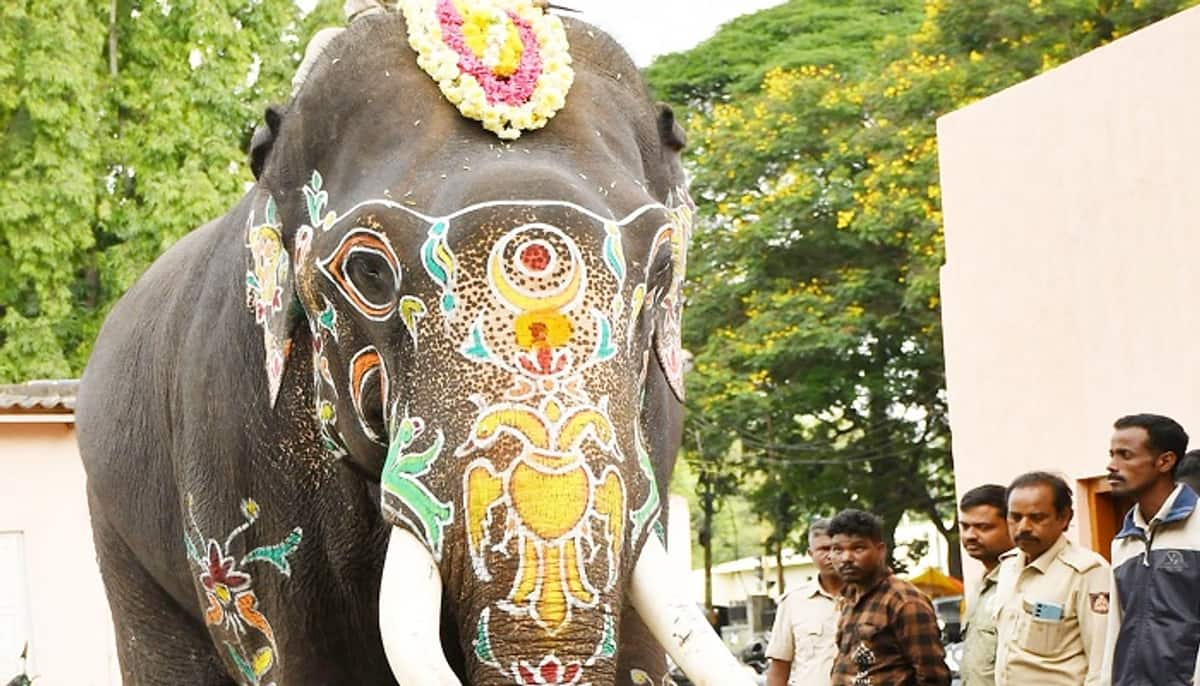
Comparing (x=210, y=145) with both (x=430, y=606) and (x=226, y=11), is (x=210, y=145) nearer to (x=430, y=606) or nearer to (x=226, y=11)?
(x=226, y=11)

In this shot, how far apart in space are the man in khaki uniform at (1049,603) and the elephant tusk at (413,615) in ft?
11.2

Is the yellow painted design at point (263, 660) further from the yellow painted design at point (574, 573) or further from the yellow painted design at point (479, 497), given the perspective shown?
the yellow painted design at point (574, 573)

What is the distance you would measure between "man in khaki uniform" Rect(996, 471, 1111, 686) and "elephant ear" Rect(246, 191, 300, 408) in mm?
3015

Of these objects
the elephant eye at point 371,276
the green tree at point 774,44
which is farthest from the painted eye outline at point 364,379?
the green tree at point 774,44

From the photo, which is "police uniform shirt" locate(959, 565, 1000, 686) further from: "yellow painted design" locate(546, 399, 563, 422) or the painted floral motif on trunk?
"yellow painted design" locate(546, 399, 563, 422)

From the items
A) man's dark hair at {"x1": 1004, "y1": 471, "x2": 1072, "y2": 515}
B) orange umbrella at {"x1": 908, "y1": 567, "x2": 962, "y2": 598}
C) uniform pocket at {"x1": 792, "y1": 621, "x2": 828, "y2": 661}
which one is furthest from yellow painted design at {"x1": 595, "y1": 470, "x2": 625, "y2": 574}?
orange umbrella at {"x1": 908, "y1": 567, "x2": 962, "y2": 598}

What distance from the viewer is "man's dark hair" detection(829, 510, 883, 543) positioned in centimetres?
794

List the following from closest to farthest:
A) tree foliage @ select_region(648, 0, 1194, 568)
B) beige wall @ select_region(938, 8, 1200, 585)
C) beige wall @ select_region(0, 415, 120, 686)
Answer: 1. beige wall @ select_region(938, 8, 1200, 585)
2. beige wall @ select_region(0, 415, 120, 686)
3. tree foliage @ select_region(648, 0, 1194, 568)

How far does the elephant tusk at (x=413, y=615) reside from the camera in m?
4.16

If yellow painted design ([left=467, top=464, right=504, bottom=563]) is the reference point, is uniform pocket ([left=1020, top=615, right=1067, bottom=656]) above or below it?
below

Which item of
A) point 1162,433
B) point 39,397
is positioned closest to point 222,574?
point 1162,433

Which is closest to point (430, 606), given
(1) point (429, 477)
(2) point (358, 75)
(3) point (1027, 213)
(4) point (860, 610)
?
(1) point (429, 477)

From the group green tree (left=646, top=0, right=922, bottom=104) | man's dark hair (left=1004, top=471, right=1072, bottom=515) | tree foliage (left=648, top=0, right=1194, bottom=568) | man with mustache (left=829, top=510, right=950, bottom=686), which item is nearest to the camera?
man's dark hair (left=1004, top=471, right=1072, bottom=515)

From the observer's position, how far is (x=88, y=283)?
25.3m
